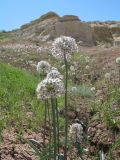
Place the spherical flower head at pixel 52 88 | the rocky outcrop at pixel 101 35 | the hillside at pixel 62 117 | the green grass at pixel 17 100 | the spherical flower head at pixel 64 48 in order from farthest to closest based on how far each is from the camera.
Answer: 1. the rocky outcrop at pixel 101 35
2. the green grass at pixel 17 100
3. the hillside at pixel 62 117
4. the spherical flower head at pixel 64 48
5. the spherical flower head at pixel 52 88

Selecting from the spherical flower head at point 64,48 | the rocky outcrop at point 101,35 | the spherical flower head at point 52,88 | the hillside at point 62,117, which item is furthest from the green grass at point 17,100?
the rocky outcrop at point 101,35

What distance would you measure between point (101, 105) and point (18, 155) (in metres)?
3.41

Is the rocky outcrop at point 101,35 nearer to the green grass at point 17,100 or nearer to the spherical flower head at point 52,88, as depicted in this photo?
the green grass at point 17,100

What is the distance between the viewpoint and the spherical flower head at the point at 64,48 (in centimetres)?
491

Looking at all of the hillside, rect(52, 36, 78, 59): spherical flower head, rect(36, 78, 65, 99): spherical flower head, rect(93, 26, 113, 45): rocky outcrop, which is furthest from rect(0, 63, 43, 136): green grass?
rect(93, 26, 113, 45): rocky outcrop

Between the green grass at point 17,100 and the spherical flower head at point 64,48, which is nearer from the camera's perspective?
the spherical flower head at point 64,48

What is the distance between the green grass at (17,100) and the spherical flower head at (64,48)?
227 centimetres

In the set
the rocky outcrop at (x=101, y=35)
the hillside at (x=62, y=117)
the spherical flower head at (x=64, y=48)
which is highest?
the spherical flower head at (x=64, y=48)

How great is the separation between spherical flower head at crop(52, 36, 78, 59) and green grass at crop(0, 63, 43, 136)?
2269 mm

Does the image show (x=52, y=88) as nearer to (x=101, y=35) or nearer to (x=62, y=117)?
(x=62, y=117)

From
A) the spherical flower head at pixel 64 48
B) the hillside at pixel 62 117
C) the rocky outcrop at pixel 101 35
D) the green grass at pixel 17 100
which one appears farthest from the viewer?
the rocky outcrop at pixel 101 35

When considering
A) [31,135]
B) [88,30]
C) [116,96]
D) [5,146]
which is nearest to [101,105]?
[116,96]

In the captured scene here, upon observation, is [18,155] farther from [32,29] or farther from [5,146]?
[32,29]

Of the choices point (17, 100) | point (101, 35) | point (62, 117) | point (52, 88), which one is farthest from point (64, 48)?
point (101, 35)
